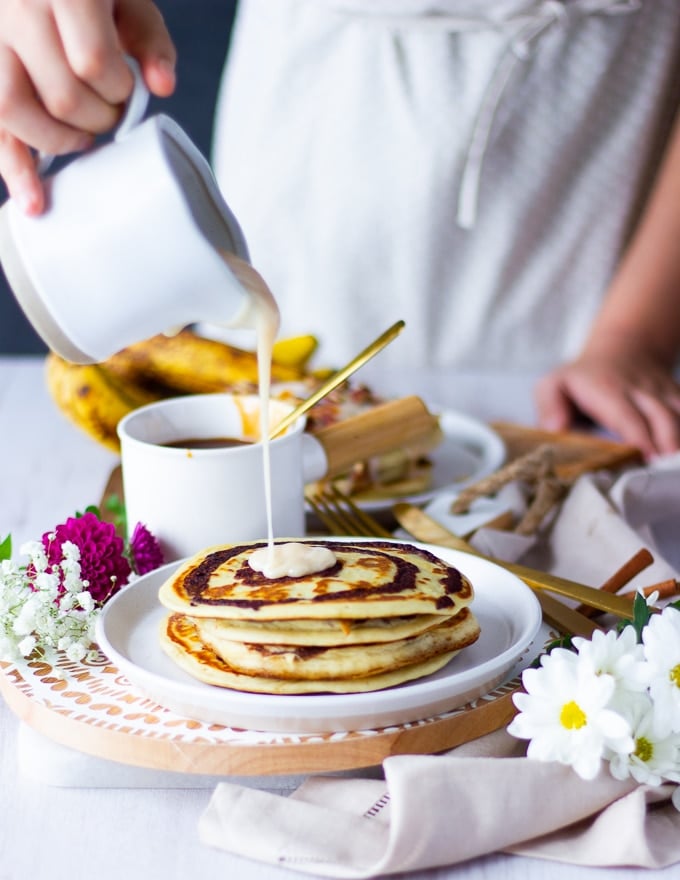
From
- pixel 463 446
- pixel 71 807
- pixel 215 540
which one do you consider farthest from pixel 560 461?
pixel 71 807

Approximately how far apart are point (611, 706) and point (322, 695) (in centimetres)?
24

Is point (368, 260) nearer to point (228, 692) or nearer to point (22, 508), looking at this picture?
point (22, 508)

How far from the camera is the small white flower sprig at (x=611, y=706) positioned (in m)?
0.88

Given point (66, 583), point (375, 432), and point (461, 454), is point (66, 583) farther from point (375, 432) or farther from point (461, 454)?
point (461, 454)

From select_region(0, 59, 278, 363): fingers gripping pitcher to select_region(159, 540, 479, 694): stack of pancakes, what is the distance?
0.25 metres

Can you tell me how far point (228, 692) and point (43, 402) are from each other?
1399 mm

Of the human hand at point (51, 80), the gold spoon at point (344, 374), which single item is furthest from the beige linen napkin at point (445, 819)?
the human hand at point (51, 80)

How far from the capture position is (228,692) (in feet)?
3.10

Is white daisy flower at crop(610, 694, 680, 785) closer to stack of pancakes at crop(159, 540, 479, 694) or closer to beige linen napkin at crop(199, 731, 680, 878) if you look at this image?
beige linen napkin at crop(199, 731, 680, 878)

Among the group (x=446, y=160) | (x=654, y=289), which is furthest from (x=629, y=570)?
(x=446, y=160)

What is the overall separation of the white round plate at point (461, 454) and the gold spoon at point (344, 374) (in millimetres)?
278

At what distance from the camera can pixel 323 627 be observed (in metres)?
0.97

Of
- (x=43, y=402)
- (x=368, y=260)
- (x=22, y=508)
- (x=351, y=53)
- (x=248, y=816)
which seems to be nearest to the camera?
(x=248, y=816)

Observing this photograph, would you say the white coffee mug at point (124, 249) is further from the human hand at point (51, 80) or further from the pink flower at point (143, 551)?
the pink flower at point (143, 551)
